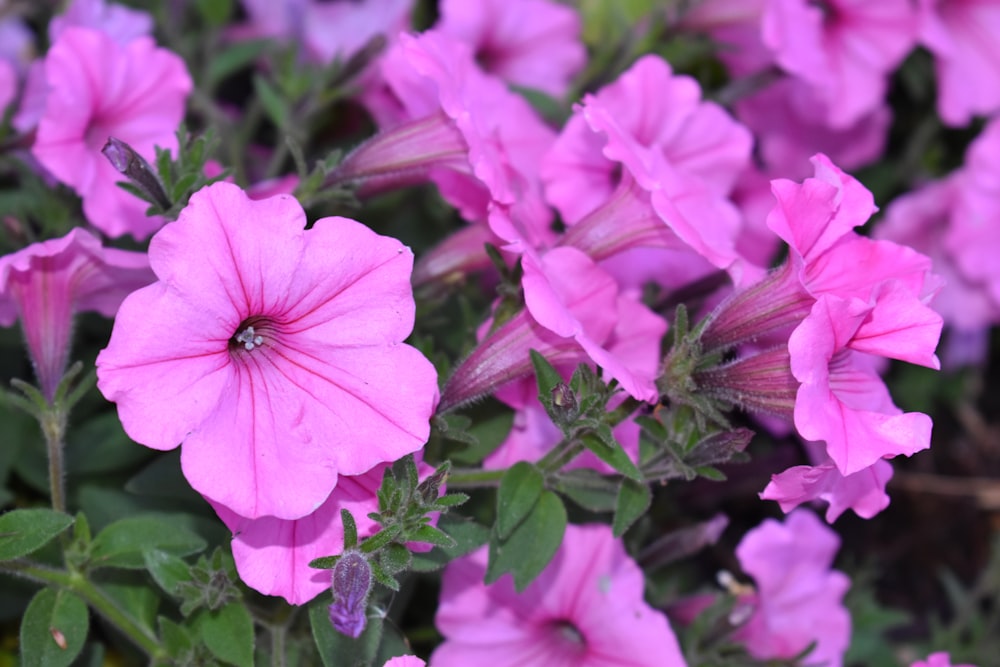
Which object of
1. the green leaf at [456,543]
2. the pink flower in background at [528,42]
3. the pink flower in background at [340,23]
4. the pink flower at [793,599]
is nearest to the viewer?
the green leaf at [456,543]

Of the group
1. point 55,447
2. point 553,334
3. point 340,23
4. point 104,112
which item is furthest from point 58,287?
point 340,23

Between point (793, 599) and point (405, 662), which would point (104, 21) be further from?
point (793, 599)

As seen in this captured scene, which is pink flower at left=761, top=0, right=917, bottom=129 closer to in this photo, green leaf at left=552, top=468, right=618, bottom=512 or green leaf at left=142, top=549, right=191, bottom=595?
green leaf at left=552, top=468, right=618, bottom=512

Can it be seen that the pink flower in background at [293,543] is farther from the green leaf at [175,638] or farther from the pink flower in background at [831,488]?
the pink flower in background at [831,488]

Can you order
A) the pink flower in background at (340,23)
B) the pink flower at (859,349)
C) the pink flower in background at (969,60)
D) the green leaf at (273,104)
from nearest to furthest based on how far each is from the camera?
the pink flower at (859,349)
the green leaf at (273,104)
the pink flower in background at (340,23)
the pink flower in background at (969,60)

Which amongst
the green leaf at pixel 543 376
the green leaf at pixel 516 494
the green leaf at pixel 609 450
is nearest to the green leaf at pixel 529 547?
the green leaf at pixel 516 494

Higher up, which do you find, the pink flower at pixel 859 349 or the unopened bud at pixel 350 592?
the pink flower at pixel 859 349

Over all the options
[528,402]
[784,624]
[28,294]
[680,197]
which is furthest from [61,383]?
[784,624]
